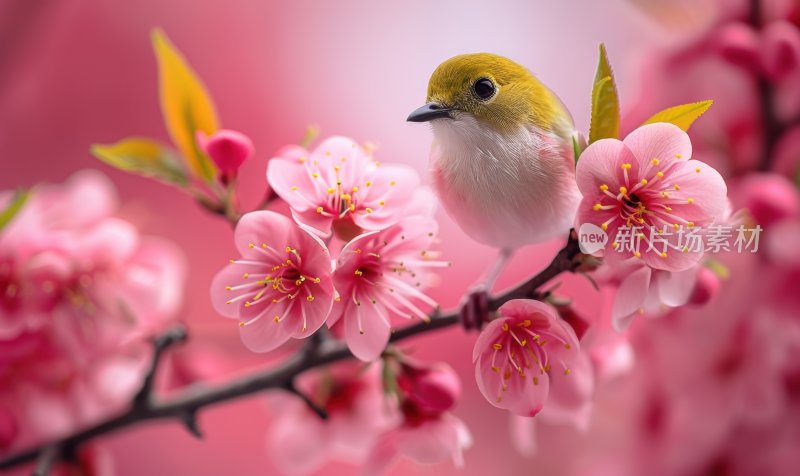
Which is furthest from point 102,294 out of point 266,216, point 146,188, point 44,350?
point 146,188

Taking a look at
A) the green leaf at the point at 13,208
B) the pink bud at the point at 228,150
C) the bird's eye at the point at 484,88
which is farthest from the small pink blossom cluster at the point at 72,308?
the bird's eye at the point at 484,88

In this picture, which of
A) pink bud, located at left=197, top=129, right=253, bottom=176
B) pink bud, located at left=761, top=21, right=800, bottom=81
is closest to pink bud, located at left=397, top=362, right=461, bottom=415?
pink bud, located at left=197, top=129, right=253, bottom=176

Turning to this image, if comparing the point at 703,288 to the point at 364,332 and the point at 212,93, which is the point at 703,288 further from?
the point at 212,93

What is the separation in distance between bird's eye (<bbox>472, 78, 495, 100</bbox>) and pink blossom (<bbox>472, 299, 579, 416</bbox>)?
65mm

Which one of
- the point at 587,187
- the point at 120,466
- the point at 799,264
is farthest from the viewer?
the point at 120,466

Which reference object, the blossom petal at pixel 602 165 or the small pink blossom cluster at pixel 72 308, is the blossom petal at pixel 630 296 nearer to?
the blossom petal at pixel 602 165

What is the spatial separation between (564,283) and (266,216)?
0.11m

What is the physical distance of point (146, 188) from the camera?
0.77m

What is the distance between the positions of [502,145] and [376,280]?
0.06 meters

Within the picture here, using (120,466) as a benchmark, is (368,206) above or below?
above

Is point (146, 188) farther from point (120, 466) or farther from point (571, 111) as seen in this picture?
point (571, 111)

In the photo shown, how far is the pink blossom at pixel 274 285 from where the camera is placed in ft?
0.74

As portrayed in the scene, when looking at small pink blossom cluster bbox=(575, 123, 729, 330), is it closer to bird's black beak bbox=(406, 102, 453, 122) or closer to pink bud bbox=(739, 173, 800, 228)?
bird's black beak bbox=(406, 102, 453, 122)

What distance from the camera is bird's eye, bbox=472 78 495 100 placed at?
0.72 ft
